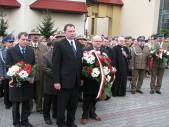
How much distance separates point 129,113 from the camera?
674cm

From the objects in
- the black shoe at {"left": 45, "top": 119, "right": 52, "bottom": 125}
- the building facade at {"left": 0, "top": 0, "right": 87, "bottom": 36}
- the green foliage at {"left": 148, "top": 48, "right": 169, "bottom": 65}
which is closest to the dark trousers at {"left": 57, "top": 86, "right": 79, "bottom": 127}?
the black shoe at {"left": 45, "top": 119, "right": 52, "bottom": 125}

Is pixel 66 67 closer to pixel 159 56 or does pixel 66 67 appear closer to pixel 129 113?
pixel 129 113

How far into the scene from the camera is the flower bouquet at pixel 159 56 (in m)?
8.55

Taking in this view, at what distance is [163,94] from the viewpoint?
8.98 metres

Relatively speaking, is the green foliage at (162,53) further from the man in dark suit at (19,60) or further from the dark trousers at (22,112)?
the dark trousers at (22,112)

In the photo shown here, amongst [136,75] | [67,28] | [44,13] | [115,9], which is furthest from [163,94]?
[115,9]

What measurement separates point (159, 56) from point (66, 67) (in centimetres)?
461

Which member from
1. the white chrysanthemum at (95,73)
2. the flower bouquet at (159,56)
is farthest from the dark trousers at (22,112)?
the flower bouquet at (159,56)

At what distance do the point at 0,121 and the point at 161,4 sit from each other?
20994 mm

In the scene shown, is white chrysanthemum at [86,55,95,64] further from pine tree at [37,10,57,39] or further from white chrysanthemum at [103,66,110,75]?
pine tree at [37,10,57,39]

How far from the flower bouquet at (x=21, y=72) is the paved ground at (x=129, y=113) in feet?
4.28

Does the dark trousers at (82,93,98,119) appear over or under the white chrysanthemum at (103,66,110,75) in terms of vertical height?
under

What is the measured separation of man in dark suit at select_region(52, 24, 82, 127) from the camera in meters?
4.95

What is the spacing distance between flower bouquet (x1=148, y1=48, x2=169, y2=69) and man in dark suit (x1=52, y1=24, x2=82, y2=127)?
416 cm
